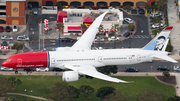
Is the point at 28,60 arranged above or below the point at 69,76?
above

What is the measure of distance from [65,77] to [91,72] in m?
9.09

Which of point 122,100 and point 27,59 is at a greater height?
point 27,59

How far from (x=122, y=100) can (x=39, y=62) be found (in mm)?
31137

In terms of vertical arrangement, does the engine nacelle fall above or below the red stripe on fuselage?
below

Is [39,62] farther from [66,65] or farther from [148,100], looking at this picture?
[148,100]

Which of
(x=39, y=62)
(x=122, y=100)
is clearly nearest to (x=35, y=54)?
(x=39, y=62)

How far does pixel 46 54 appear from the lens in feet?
651

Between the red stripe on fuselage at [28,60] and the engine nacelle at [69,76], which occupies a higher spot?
the red stripe on fuselage at [28,60]

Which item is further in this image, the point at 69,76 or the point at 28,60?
the point at 28,60

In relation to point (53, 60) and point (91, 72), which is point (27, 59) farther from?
point (91, 72)

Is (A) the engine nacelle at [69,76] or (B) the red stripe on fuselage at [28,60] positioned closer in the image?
(A) the engine nacelle at [69,76]

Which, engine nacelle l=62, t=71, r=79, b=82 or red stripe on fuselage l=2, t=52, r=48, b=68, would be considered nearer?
engine nacelle l=62, t=71, r=79, b=82

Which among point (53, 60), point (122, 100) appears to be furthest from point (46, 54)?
point (122, 100)

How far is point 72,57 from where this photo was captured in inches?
7849
